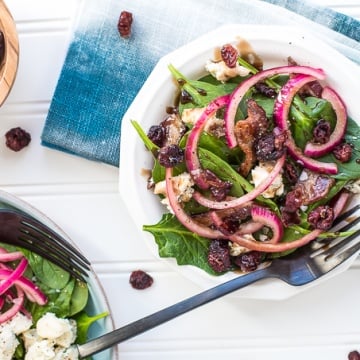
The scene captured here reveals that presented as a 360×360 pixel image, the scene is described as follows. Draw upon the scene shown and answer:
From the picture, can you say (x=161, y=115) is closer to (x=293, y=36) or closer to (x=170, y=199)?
(x=170, y=199)

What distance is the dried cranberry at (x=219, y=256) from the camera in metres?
1.48

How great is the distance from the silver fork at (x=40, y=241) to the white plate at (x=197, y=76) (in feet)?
0.54

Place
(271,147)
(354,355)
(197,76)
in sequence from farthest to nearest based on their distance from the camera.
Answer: (354,355)
(197,76)
(271,147)

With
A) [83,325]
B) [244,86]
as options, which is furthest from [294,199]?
[83,325]

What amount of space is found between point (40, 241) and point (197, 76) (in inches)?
19.4

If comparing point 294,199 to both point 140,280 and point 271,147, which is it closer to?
point 271,147

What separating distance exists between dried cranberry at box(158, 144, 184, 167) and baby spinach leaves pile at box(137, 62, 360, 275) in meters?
0.04

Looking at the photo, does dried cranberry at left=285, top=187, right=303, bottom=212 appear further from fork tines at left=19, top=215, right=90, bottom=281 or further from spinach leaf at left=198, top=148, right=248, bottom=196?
fork tines at left=19, top=215, right=90, bottom=281

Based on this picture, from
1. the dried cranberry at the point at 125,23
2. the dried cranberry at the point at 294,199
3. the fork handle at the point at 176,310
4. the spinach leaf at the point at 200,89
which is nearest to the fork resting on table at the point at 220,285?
the fork handle at the point at 176,310

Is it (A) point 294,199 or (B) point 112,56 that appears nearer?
(A) point 294,199

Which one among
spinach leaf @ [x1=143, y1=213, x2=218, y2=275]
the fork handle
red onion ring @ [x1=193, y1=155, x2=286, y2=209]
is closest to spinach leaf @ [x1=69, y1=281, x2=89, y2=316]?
the fork handle

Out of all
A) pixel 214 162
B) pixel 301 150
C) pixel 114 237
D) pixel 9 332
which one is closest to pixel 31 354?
pixel 9 332

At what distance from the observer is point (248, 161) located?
57.7 inches

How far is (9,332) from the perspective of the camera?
1.53 metres
